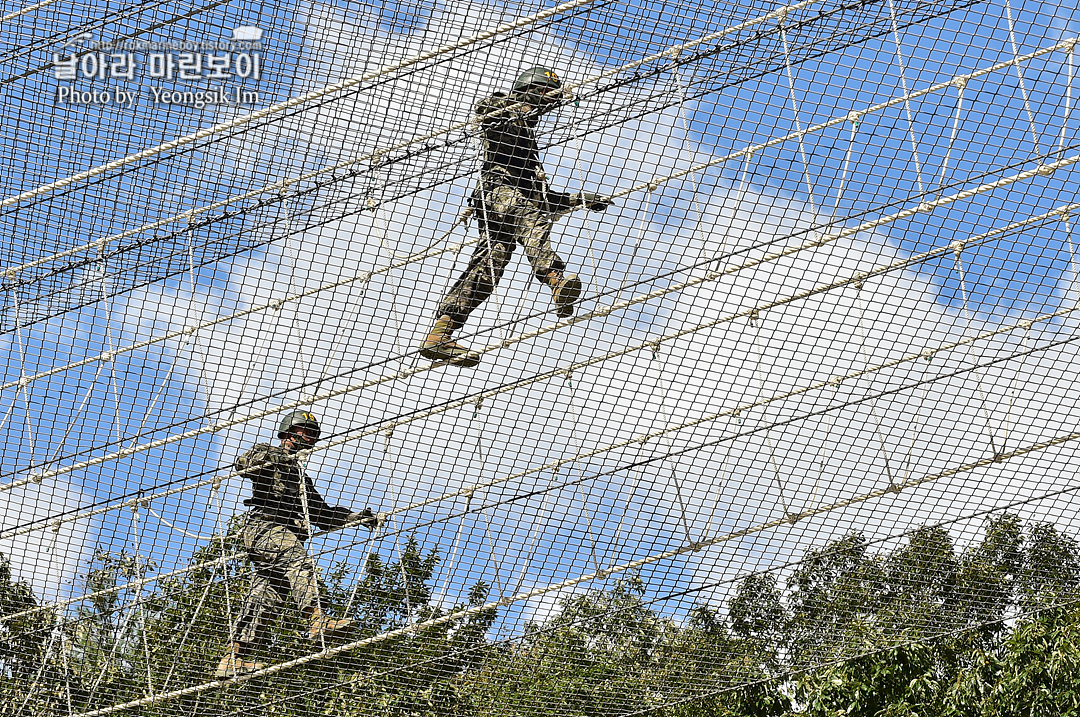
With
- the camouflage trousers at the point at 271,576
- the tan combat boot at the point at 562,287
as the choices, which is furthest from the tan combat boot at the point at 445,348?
the camouflage trousers at the point at 271,576

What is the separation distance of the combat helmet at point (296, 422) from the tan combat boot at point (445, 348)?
480 millimetres

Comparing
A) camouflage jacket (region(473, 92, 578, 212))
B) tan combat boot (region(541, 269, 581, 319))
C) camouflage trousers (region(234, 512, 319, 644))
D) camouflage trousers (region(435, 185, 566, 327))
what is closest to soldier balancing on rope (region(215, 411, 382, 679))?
camouflage trousers (region(234, 512, 319, 644))

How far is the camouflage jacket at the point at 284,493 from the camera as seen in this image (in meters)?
4.68

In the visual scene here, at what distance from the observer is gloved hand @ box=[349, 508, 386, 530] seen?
4641 mm

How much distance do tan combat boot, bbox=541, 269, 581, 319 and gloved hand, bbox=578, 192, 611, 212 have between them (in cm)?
25

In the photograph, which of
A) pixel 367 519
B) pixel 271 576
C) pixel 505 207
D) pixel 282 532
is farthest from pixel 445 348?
pixel 271 576

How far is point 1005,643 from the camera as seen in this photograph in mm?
6082

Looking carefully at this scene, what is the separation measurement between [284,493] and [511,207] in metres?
1.31

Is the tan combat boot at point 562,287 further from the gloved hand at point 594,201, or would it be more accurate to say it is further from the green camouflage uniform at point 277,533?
the green camouflage uniform at point 277,533

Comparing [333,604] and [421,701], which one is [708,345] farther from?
[421,701]

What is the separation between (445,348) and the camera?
14.7 feet

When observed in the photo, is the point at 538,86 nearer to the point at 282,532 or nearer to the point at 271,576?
the point at 282,532

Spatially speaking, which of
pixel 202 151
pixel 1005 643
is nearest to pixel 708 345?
pixel 202 151

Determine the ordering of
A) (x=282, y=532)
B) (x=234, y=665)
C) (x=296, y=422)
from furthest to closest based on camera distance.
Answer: (x=282, y=532) → (x=234, y=665) → (x=296, y=422)
